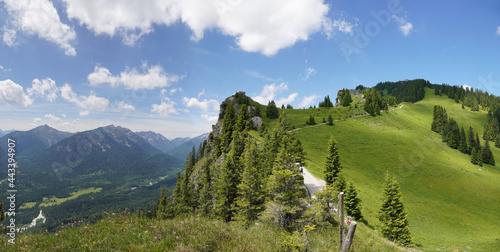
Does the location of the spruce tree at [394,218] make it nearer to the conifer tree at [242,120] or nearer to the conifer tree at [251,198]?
the conifer tree at [251,198]

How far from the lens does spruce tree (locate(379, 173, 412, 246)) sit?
28000 millimetres

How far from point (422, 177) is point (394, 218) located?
137 feet

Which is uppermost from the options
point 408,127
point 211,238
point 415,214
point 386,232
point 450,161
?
point 408,127

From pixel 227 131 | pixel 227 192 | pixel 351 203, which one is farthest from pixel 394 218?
pixel 227 131

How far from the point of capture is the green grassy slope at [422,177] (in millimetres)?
37125

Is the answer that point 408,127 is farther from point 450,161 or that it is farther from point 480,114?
point 480,114

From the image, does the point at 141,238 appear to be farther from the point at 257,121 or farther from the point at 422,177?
the point at 257,121

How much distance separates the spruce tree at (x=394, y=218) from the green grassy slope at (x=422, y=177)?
3.35m

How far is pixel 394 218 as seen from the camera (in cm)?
2881

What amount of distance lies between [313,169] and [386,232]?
18646 millimetres

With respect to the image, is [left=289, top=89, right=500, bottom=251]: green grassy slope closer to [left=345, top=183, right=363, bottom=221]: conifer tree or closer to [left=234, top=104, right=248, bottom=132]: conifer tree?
[left=345, top=183, right=363, bottom=221]: conifer tree

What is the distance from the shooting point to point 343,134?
7844cm

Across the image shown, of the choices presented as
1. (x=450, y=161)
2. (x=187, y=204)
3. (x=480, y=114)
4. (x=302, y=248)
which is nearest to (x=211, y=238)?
(x=302, y=248)

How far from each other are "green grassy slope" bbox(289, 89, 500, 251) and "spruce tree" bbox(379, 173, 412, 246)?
335 cm
